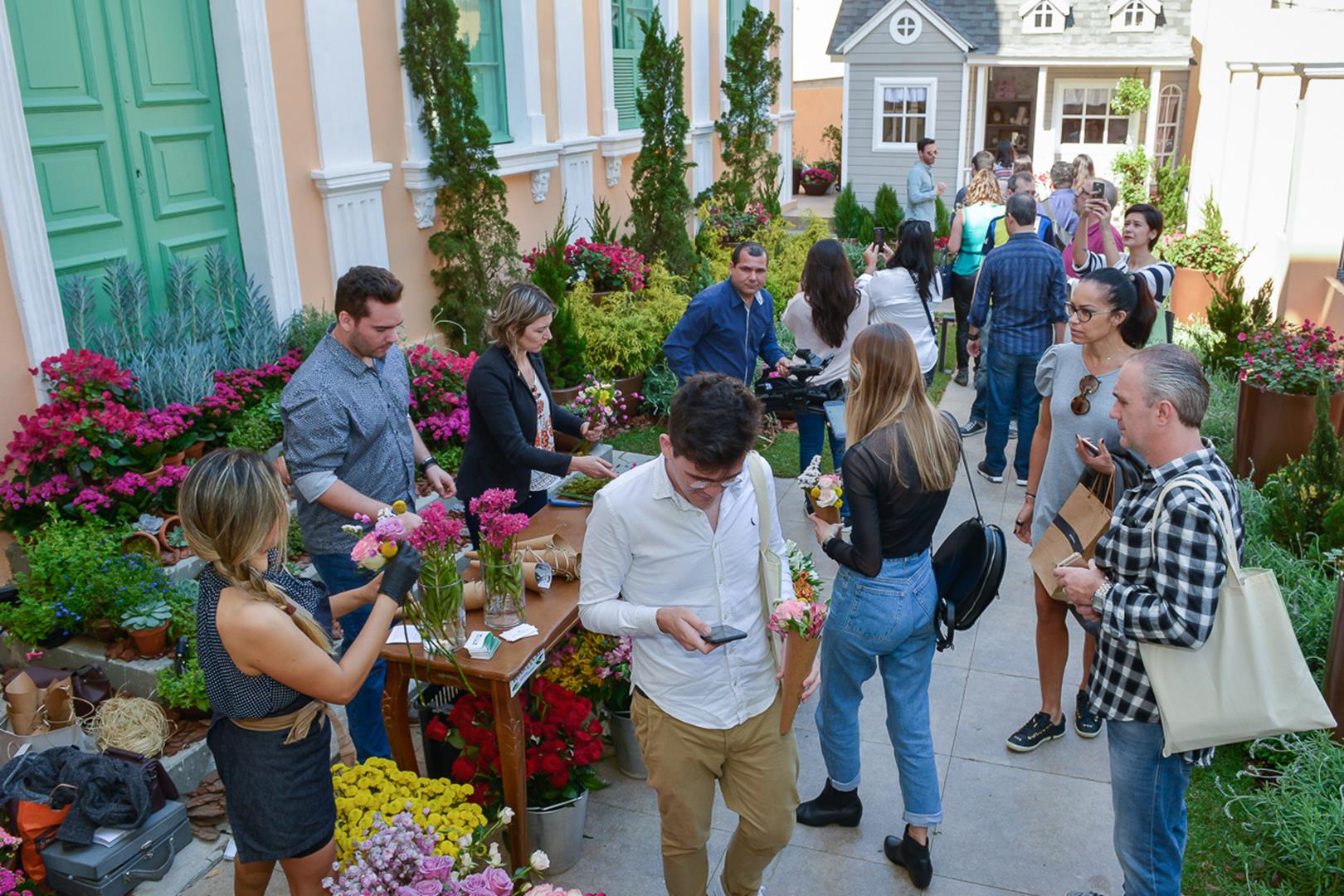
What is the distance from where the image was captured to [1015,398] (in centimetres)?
748

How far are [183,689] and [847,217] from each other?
13.7 metres

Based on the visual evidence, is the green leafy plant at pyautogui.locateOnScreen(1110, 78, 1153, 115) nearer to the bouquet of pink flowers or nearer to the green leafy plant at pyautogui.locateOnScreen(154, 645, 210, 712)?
the green leafy plant at pyautogui.locateOnScreen(154, 645, 210, 712)

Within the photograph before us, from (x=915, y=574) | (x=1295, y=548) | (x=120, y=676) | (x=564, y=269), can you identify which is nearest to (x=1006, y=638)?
(x=1295, y=548)

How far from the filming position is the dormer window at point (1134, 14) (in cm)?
2103

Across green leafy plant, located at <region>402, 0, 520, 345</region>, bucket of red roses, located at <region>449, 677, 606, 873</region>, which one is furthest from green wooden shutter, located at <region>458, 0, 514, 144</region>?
bucket of red roses, located at <region>449, 677, 606, 873</region>

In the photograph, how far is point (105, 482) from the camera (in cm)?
534

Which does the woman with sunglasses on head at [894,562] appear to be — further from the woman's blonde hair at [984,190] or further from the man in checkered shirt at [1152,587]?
the woman's blonde hair at [984,190]

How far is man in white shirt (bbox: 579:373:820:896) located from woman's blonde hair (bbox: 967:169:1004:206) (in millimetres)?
7477

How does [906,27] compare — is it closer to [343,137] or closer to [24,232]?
[343,137]

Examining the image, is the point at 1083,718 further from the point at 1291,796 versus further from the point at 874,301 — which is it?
the point at 874,301

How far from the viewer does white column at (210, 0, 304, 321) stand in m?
6.56

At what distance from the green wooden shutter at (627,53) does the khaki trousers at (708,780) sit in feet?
33.9

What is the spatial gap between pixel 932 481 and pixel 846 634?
66cm

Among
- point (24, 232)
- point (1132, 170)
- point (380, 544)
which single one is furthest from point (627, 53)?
point (1132, 170)
